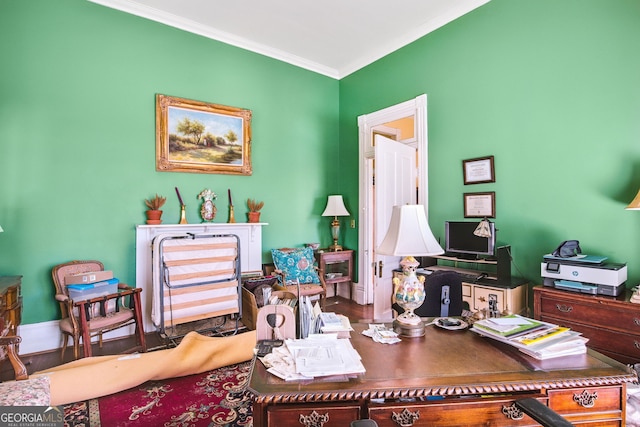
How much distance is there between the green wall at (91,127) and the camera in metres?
3.21

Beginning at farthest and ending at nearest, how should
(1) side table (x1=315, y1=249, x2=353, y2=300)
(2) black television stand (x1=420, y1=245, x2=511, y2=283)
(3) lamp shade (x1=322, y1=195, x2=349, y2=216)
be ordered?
(3) lamp shade (x1=322, y1=195, x2=349, y2=216), (1) side table (x1=315, y1=249, x2=353, y2=300), (2) black television stand (x1=420, y1=245, x2=511, y2=283)

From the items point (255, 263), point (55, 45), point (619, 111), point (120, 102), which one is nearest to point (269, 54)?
point (120, 102)

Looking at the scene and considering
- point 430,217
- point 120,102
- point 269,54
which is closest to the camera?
point 120,102

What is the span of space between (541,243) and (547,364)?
219 centimetres

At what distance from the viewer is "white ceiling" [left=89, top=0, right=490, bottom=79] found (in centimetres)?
372

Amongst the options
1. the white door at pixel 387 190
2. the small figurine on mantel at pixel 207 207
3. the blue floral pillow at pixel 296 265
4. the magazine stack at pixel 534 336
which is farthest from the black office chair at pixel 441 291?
the small figurine on mantel at pixel 207 207

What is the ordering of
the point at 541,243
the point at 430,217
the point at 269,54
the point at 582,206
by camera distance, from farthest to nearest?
the point at 269,54 → the point at 430,217 → the point at 541,243 → the point at 582,206

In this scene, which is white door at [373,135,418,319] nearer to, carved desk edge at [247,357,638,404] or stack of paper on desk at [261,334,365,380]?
stack of paper on desk at [261,334,365,380]

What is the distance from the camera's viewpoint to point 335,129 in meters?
5.52

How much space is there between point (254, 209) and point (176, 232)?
106 cm

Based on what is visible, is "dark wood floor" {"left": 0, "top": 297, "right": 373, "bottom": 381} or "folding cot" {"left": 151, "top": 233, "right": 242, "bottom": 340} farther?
"folding cot" {"left": 151, "top": 233, "right": 242, "bottom": 340}

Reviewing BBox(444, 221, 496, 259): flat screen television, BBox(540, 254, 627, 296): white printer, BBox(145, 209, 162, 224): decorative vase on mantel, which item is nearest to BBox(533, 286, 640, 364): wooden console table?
BBox(540, 254, 627, 296): white printer

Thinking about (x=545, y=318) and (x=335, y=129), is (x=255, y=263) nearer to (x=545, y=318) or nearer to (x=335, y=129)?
(x=335, y=129)

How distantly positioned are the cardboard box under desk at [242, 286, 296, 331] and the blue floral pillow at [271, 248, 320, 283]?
0.59m
